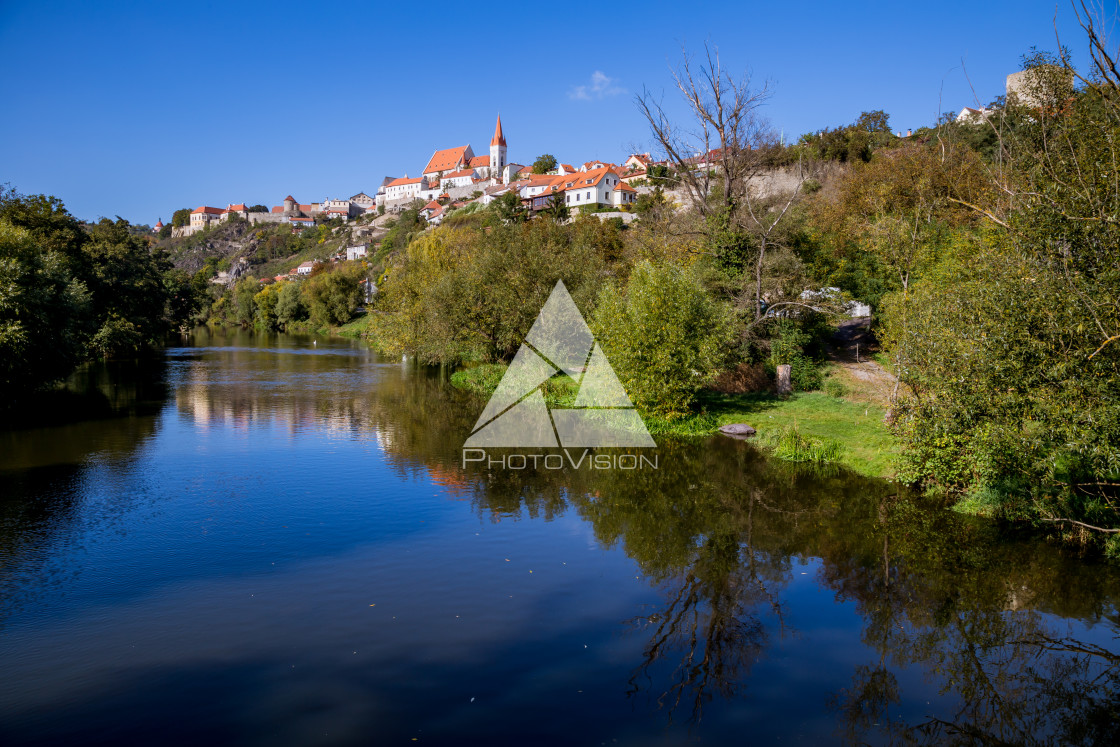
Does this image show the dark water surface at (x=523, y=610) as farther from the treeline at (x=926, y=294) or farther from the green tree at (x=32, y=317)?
the green tree at (x=32, y=317)

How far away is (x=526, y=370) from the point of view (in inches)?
1238

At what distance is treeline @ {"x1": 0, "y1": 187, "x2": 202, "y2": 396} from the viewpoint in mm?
25141

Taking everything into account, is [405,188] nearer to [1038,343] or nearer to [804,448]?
[804,448]

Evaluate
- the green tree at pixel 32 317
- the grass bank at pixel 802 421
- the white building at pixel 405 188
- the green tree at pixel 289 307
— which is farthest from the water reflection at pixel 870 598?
the white building at pixel 405 188

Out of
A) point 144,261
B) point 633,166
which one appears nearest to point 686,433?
point 144,261

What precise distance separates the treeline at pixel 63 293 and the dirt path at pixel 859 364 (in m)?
31.7

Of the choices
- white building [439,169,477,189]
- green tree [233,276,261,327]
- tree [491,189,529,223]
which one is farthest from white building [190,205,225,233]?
tree [491,189,529,223]

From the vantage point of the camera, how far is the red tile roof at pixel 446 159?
152375mm

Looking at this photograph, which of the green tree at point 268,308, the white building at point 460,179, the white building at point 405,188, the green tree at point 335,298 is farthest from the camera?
the white building at point 405,188

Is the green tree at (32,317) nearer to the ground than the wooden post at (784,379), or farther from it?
farther from it

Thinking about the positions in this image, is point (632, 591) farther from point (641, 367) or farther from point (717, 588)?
point (641, 367)

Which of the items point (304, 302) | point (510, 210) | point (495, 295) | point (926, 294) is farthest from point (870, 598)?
point (304, 302)

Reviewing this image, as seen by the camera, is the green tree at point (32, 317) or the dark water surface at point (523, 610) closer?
the dark water surface at point (523, 610)
